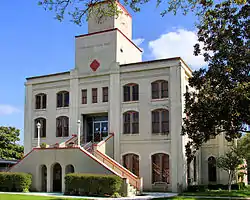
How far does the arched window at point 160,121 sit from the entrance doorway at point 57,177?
7943mm

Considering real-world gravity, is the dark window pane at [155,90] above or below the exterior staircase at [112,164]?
above

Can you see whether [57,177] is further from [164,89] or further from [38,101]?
[164,89]

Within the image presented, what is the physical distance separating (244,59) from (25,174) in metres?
17.7

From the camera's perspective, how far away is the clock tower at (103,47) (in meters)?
33.8

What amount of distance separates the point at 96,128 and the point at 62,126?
3159 millimetres

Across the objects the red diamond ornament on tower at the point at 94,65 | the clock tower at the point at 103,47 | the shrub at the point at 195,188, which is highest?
the clock tower at the point at 103,47

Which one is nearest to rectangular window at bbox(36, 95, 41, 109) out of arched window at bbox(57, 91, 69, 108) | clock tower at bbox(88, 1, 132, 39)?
arched window at bbox(57, 91, 69, 108)

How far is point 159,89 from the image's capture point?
1242 inches

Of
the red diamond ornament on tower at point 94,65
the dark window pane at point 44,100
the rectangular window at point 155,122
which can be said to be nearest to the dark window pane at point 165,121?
the rectangular window at point 155,122

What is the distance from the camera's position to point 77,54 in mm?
35469

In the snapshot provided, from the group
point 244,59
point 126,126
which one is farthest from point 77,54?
point 244,59

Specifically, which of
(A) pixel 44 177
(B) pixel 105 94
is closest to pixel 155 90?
(B) pixel 105 94

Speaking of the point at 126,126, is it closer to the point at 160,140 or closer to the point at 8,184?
the point at 160,140

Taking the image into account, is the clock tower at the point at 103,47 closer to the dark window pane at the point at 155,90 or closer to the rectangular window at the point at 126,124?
the dark window pane at the point at 155,90
